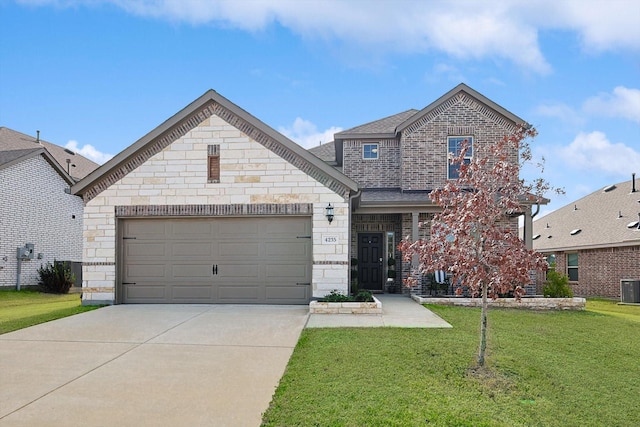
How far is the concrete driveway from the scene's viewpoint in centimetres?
435

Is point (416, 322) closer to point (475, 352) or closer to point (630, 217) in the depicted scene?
point (475, 352)

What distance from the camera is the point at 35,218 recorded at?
718 inches

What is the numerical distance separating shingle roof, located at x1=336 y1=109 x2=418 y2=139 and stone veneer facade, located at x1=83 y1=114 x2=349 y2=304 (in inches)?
220

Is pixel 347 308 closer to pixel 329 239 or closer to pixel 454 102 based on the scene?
pixel 329 239

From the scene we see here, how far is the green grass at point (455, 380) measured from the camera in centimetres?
430

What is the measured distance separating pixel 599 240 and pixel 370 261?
9941 mm

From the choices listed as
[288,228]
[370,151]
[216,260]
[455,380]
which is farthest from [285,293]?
[370,151]

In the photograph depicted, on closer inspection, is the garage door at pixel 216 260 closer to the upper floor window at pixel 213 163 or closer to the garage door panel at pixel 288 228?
the garage door panel at pixel 288 228

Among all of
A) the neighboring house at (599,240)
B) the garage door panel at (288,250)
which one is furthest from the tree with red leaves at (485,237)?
the neighboring house at (599,240)

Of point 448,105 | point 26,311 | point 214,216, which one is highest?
point 448,105

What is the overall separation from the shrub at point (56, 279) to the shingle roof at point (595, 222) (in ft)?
68.5

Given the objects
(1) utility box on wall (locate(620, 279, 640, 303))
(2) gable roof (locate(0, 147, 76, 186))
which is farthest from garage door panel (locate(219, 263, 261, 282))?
(1) utility box on wall (locate(620, 279, 640, 303))

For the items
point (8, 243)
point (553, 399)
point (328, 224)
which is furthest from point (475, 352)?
point (8, 243)

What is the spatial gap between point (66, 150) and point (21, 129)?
7.29 feet
